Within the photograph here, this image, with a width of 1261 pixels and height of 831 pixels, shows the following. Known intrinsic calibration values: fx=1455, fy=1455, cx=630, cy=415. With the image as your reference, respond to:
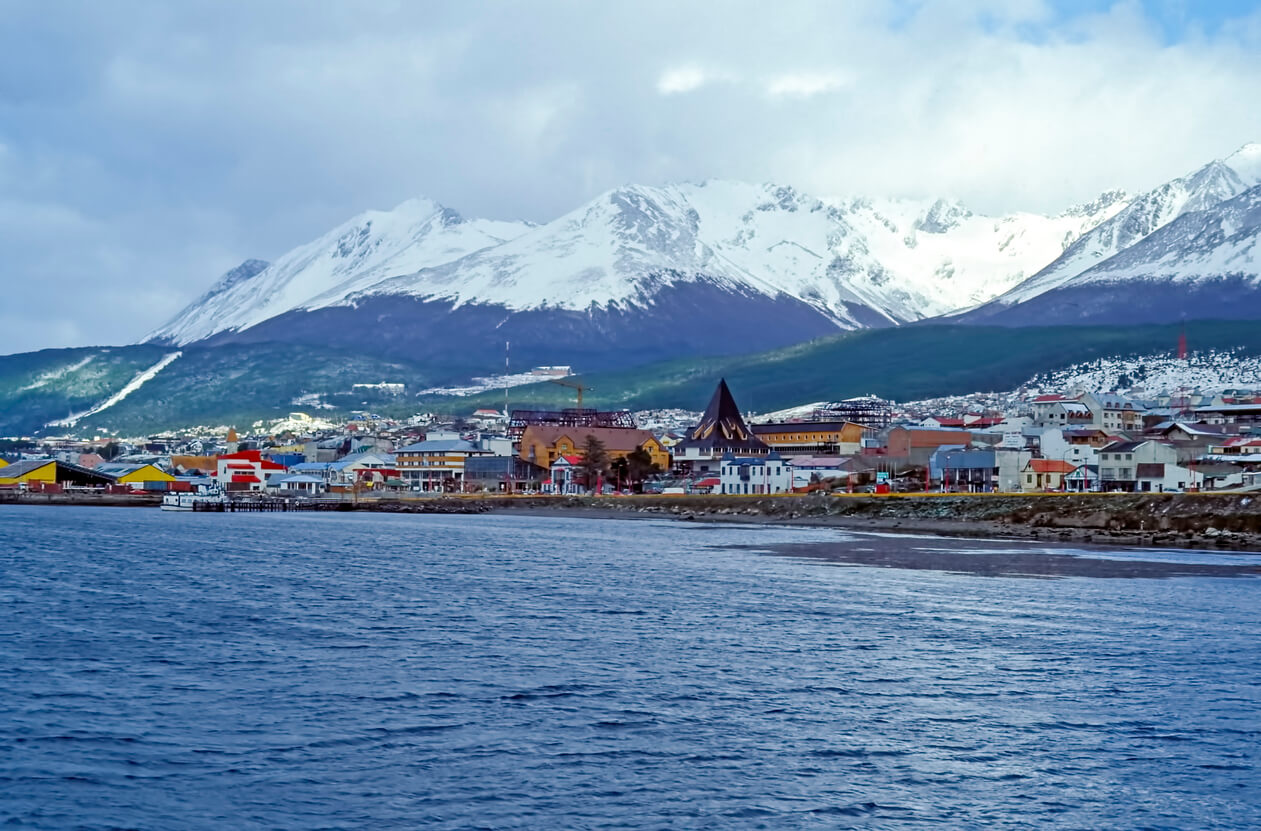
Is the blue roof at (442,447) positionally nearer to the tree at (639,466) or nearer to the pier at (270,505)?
the tree at (639,466)

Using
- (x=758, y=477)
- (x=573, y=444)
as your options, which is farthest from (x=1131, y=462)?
(x=573, y=444)

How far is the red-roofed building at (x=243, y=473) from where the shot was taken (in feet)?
571

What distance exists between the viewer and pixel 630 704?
26.7 metres

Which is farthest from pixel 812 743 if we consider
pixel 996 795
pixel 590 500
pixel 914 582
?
pixel 590 500

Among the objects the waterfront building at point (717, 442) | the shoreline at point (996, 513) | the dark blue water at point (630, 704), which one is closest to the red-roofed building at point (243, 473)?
the shoreline at point (996, 513)

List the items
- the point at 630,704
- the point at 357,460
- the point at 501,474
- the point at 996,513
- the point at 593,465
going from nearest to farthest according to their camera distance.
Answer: the point at 630,704, the point at 996,513, the point at 593,465, the point at 501,474, the point at 357,460

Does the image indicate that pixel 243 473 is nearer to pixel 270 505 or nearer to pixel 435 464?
pixel 435 464

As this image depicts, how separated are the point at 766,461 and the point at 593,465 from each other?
26215mm

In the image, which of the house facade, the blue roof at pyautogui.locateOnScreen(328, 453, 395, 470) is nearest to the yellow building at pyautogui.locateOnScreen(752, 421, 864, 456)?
the blue roof at pyautogui.locateOnScreen(328, 453, 395, 470)

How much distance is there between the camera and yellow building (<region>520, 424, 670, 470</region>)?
576 ft

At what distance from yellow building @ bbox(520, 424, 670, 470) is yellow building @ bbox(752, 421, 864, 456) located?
1505 cm

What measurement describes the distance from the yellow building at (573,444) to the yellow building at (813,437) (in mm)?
15047

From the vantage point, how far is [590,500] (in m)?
134

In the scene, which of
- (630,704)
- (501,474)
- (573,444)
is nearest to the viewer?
(630,704)
